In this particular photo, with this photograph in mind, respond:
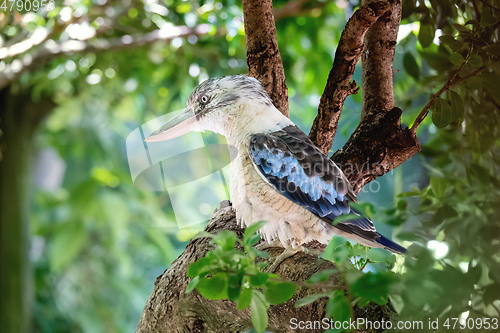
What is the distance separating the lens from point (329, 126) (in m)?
1.07

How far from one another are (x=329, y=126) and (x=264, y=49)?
0.75ft

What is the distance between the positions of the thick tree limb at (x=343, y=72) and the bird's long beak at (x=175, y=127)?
0.29 meters

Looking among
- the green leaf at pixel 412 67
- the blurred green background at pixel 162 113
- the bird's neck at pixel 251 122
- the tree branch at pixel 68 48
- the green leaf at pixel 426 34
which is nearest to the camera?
the blurred green background at pixel 162 113

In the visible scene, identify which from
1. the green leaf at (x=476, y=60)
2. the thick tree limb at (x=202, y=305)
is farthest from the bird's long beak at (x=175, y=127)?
the green leaf at (x=476, y=60)

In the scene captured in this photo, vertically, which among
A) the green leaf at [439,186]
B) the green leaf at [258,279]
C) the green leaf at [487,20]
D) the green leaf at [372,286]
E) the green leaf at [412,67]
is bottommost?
the green leaf at [439,186]

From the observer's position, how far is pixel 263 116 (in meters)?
0.93

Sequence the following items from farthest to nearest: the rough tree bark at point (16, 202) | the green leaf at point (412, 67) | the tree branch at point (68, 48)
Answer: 1. the rough tree bark at point (16, 202)
2. the tree branch at point (68, 48)
3. the green leaf at point (412, 67)

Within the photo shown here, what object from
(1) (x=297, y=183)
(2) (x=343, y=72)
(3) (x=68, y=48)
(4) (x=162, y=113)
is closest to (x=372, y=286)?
(1) (x=297, y=183)

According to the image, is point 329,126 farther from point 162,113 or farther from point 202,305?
point 162,113

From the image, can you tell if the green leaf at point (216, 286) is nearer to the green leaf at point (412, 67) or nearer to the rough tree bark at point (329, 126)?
the rough tree bark at point (329, 126)

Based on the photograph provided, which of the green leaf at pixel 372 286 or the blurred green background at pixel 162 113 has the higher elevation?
the green leaf at pixel 372 286

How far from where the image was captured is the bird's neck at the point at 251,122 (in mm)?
917

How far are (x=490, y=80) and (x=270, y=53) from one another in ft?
1.59

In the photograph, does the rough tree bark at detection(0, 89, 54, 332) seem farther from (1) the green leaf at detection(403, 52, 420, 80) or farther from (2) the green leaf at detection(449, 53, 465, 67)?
(2) the green leaf at detection(449, 53, 465, 67)
